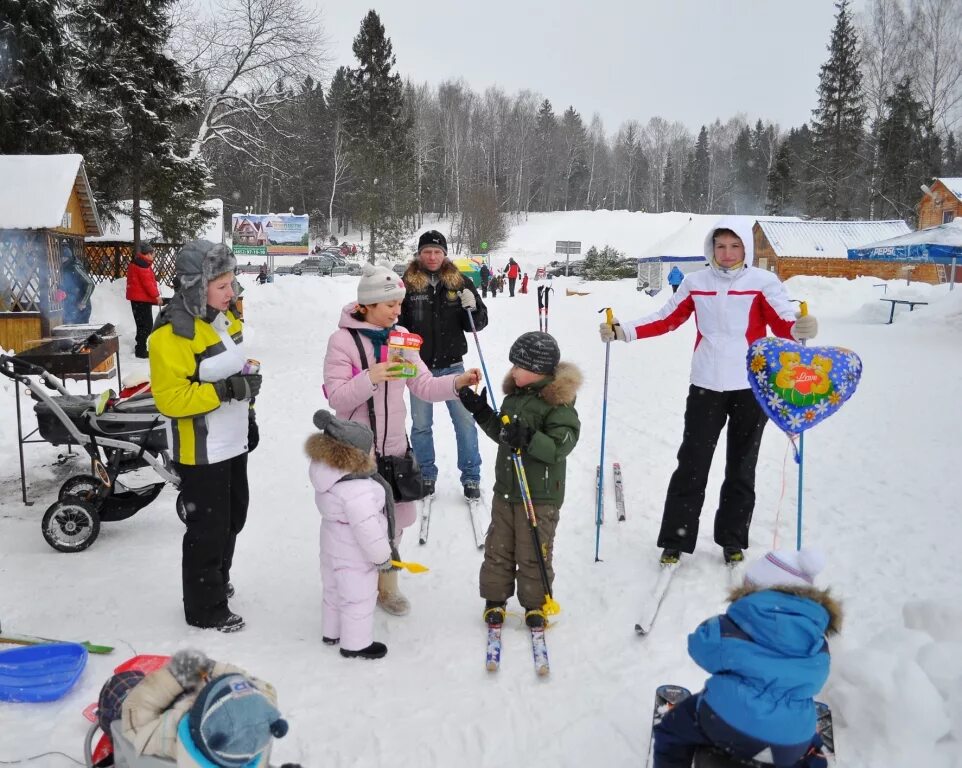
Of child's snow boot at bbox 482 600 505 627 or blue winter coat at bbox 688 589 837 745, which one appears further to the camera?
child's snow boot at bbox 482 600 505 627

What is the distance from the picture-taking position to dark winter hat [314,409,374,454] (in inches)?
130

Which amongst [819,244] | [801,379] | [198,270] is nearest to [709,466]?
[801,379]

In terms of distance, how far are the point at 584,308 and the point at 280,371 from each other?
14872 millimetres

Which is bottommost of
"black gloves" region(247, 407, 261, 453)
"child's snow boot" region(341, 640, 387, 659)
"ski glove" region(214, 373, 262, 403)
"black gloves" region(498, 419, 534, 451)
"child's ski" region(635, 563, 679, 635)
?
"child's snow boot" region(341, 640, 387, 659)

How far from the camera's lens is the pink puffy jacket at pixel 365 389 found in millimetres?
3662

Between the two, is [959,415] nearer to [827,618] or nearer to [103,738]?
[827,618]

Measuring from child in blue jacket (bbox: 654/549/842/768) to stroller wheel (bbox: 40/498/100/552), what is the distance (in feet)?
12.7

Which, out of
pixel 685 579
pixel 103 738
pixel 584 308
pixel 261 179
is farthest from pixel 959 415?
pixel 261 179

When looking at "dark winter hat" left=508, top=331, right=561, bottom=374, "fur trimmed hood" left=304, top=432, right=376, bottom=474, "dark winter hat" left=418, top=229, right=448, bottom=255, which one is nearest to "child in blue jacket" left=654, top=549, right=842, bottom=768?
"dark winter hat" left=508, top=331, right=561, bottom=374

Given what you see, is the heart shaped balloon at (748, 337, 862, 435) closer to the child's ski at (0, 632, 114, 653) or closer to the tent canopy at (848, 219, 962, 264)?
the child's ski at (0, 632, 114, 653)

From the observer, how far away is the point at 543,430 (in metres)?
3.50

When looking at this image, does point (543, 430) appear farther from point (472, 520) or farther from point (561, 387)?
point (472, 520)

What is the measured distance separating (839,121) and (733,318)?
152 feet

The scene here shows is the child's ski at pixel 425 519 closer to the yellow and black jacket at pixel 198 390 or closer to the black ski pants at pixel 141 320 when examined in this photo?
the yellow and black jacket at pixel 198 390
